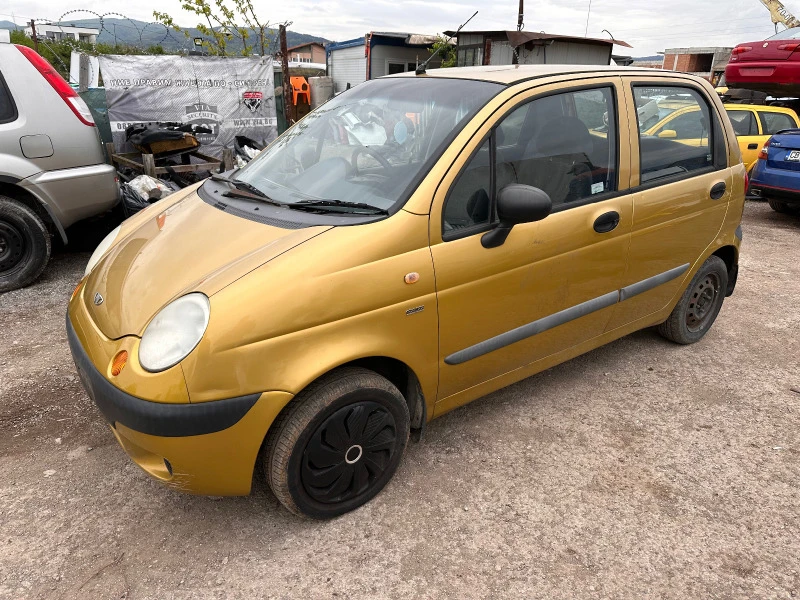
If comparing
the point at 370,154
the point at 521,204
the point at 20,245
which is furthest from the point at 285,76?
the point at 521,204

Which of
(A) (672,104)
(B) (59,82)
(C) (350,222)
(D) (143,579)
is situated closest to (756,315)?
(A) (672,104)

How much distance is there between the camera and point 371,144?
268cm

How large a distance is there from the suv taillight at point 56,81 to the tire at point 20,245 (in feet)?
2.87

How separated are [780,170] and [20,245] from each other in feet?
27.5

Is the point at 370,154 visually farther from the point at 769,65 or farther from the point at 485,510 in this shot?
the point at 769,65

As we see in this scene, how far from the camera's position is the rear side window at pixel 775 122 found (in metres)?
8.91

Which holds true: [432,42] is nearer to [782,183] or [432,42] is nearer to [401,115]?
[782,183]

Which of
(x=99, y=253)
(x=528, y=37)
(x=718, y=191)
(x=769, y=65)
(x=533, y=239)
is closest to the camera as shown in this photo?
(x=533, y=239)

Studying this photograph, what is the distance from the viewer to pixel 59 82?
4.65 m

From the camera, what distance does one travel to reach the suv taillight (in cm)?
458

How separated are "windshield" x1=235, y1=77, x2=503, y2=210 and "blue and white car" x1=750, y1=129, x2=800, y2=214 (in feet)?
20.9

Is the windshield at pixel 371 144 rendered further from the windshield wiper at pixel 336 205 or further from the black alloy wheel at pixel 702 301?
the black alloy wheel at pixel 702 301

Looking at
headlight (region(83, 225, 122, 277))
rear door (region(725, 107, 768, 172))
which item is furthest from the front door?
rear door (region(725, 107, 768, 172))

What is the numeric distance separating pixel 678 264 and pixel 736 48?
9562mm
